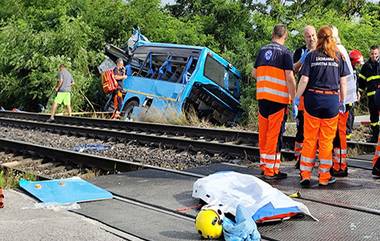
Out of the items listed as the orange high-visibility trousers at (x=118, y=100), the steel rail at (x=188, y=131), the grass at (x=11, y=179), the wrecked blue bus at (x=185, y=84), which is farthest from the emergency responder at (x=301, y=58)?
the orange high-visibility trousers at (x=118, y=100)

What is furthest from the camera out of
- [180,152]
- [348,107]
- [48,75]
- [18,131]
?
[48,75]

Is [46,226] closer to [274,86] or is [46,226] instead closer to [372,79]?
[274,86]

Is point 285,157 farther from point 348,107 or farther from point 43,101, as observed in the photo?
point 43,101

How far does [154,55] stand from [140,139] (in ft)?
18.6

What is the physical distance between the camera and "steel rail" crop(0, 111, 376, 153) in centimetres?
1007

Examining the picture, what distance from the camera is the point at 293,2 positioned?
23484 mm

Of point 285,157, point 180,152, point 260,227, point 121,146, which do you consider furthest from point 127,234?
point 121,146

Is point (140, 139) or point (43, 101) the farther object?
point (43, 101)

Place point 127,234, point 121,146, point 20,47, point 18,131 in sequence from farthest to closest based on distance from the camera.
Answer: point 20,47, point 18,131, point 121,146, point 127,234

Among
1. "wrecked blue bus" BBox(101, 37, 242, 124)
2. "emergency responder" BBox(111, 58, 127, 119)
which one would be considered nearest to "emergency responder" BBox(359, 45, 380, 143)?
"wrecked blue bus" BBox(101, 37, 242, 124)

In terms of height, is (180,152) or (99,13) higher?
(99,13)

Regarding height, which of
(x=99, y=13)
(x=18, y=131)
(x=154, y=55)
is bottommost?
(x=18, y=131)

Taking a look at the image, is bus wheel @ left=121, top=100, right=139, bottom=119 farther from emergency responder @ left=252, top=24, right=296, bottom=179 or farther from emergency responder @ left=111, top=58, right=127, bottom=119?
emergency responder @ left=252, top=24, right=296, bottom=179

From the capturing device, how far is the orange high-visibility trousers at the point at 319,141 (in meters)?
6.43
